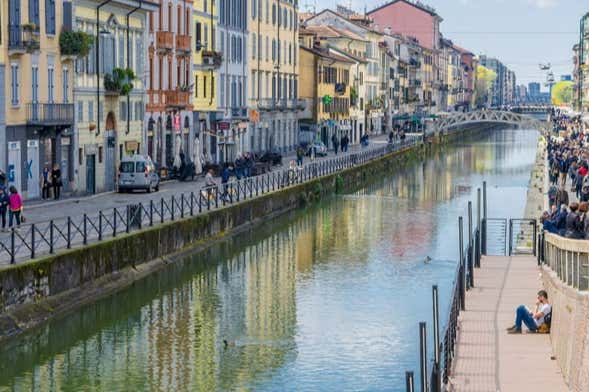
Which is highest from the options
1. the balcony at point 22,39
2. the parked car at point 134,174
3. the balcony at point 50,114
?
the balcony at point 22,39

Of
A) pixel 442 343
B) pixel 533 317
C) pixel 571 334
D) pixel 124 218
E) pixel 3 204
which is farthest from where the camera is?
pixel 124 218

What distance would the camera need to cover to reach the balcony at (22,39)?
48.8m

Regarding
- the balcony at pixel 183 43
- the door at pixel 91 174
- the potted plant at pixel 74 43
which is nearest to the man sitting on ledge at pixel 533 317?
the potted plant at pixel 74 43

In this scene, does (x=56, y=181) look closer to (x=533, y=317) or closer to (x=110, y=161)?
(x=110, y=161)

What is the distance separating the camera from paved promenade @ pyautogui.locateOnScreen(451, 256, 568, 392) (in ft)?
80.8

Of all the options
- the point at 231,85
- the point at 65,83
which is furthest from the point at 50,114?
the point at 231,85

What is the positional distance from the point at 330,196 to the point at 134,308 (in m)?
40.7

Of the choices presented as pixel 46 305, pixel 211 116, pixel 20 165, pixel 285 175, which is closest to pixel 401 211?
pixel 285 175

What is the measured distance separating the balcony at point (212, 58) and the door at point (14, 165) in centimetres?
2872

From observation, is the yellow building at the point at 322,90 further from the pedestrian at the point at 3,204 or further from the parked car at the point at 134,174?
the pedestrian at the point at 3,204

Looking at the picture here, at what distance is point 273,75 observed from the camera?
99062 millimetres

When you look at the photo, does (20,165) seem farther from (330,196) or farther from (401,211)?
(330,196)

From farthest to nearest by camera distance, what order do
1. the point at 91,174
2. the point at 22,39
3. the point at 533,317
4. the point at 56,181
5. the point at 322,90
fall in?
the point at 322,90 → the point at 91,174 → the point at 56,181 → the point at 22,39 → the point at 533,317

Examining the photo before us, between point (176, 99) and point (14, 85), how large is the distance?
21.7m
